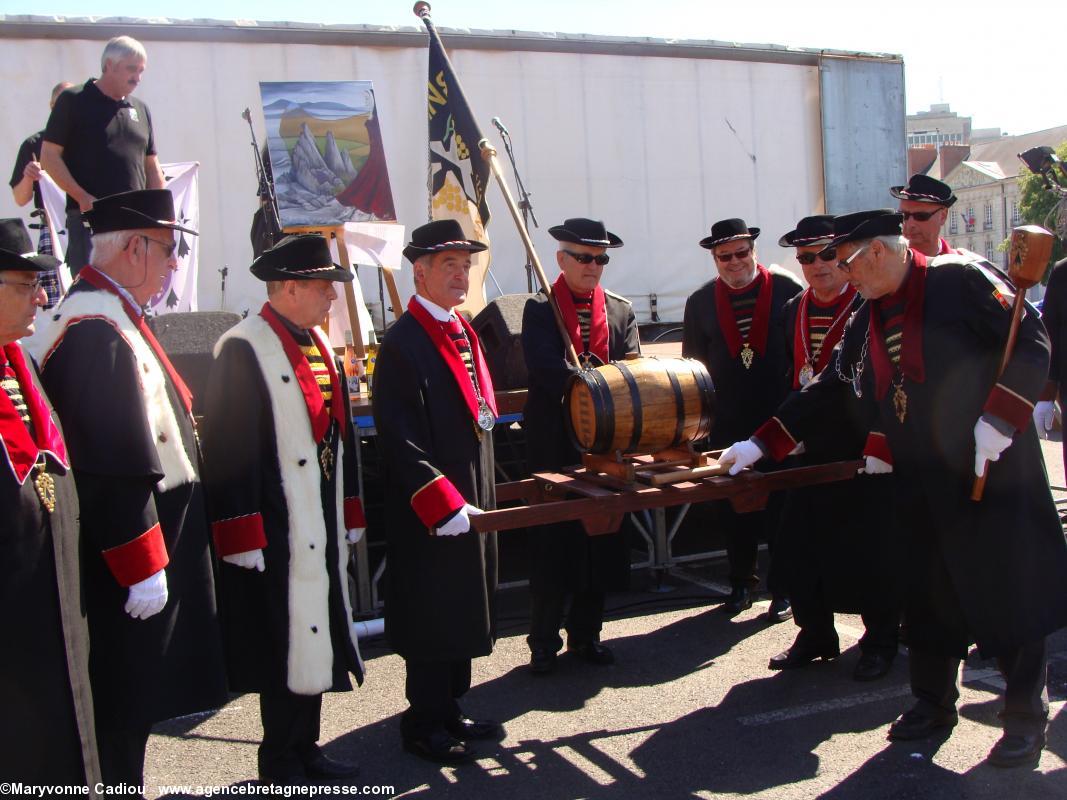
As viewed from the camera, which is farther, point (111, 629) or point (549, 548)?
point (549, 548)

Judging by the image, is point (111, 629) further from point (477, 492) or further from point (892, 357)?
point (892, 357)

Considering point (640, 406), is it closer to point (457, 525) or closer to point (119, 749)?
point (457, 525)

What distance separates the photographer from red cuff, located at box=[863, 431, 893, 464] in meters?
4.07

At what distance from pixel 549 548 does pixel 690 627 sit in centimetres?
113

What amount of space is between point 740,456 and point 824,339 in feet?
3.46

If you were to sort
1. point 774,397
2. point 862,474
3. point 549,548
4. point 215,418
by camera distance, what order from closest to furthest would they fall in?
point 215,418 < point 862,474 < point 549,548 < point 774,397

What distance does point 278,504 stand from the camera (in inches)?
138

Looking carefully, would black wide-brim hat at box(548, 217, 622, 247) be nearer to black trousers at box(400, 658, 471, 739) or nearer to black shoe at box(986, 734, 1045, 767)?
black trousers at box(400, 658, 471, 739)

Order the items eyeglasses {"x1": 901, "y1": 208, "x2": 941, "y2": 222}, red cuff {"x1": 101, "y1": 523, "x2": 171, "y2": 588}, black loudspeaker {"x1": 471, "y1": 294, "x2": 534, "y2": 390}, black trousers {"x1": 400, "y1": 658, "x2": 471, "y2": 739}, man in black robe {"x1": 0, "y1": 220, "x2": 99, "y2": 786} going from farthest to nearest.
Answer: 1. black loudspeaker {"x1": 471, "y1": 294, "x2": 534, "y2": 390}
2. eyeglasses {"x1": 901, "y1": 208, "x2": 941, "y2": 222}
3. black trousers {"x1": 400, "y1": 658, "x2": 471, "y2": 739}
4. red cuff {"x1": 101, "y1": 523, "x2": 171, "y2": 588}
5. man in black robe {"x1": 0, "y1": 220, "x2": 99, "y2": 786}

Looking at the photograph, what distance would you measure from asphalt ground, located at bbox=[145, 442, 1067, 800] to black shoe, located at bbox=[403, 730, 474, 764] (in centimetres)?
4

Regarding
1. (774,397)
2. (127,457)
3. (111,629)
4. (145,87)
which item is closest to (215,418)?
(127,457)

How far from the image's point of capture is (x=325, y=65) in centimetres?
919

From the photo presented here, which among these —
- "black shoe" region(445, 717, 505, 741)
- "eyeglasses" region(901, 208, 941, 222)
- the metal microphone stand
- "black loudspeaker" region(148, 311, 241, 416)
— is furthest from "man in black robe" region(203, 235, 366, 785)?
the metal microphone stand

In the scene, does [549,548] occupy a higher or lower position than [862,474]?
lower
